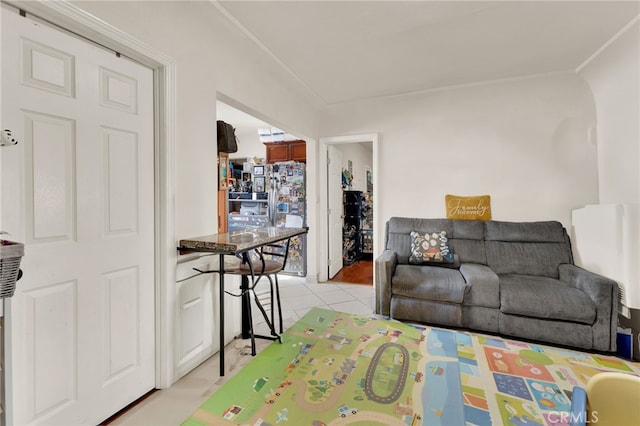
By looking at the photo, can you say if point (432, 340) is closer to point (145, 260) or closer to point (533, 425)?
point (533, 425)

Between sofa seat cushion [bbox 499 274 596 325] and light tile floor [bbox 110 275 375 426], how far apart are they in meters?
1.29

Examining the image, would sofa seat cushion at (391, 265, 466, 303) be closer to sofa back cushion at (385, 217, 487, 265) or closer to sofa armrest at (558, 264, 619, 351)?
sofa back cushion at (385, 217, 487, 265)

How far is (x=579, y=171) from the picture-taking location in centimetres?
292

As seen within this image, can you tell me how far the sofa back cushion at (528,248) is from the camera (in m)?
2.72

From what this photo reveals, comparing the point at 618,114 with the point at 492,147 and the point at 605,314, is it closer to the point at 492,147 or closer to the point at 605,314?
the point at 492,147

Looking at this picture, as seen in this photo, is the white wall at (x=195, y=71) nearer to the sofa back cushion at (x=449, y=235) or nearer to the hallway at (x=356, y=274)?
the sofa back cushion at (x=449, y=235)

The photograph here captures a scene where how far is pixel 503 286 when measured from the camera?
7.77 ft

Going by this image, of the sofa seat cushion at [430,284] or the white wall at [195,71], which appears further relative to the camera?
the sofa seat cushion at [430,284]

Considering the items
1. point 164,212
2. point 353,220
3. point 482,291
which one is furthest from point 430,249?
point 164,212

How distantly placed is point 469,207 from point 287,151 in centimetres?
273

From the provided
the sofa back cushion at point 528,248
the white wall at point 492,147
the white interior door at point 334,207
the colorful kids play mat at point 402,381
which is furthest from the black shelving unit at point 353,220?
the colorful kids play mat at point 402,381

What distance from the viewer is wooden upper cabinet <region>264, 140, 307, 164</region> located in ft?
13.9

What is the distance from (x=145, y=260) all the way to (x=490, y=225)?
3.32 m

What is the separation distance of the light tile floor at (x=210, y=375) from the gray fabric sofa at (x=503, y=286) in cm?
62
